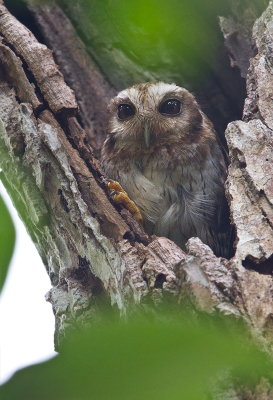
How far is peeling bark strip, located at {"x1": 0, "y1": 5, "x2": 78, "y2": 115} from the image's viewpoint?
2.20 m

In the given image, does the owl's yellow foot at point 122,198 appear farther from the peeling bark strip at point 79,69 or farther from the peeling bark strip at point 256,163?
the peeling bark strip at point 79,69

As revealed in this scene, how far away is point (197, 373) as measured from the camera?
1.61 feet

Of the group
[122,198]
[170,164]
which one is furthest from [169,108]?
[122,198]

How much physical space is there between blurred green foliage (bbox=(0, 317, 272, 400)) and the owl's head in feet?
7.56

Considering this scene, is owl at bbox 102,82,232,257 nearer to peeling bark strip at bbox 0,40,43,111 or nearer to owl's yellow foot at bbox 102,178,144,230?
owl's yellow foot at bbox 102,178,144,230

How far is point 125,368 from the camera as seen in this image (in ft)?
1.59

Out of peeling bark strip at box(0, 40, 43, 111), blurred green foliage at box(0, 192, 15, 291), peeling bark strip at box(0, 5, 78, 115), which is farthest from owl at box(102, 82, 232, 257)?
blurred green foliage at box(0, 192, 15, 291)

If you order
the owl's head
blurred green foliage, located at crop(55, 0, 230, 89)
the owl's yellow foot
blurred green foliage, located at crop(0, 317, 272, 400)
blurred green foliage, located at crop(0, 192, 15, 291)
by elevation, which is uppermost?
blurred green foliage, located at crop(55, 0, 230, 89)

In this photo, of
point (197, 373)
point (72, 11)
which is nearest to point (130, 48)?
point (72, 11)

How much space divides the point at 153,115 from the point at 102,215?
4.19 ft

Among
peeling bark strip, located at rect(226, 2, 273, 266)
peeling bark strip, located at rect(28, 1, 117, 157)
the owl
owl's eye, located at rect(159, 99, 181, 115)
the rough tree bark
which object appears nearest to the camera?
the rough tree bark

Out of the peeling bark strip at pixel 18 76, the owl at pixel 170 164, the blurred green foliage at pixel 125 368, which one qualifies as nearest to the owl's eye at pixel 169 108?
the owl at pixel 170 164

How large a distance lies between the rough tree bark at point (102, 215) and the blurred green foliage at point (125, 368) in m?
0.71

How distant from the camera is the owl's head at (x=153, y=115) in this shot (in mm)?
2818
